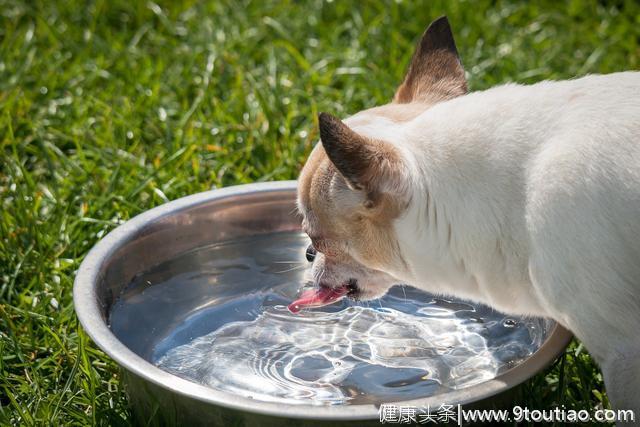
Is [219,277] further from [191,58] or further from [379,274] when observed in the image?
[191,58]

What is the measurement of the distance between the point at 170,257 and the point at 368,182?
1593 millimetres

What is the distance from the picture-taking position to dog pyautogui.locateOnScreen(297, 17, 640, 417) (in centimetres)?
293

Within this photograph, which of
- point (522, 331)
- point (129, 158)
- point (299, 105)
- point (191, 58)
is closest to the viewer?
point (522, 331)

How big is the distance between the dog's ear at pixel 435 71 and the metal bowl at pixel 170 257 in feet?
3.19

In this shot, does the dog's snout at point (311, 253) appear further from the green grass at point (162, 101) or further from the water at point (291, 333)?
the green grass at point (162, 101)

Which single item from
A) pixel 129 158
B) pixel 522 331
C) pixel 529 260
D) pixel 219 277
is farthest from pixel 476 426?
pixel 129 158

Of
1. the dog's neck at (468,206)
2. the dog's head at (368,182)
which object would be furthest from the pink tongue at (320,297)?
the dog's neck at (468,206)

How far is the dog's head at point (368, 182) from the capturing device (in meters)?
3.02

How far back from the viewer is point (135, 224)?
419 cm

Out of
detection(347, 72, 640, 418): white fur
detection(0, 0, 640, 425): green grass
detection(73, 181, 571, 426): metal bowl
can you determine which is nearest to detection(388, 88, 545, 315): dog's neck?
detection(347, 72, 640, 418): white fur

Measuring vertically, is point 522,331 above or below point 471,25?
below

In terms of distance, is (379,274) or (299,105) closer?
(379,274)

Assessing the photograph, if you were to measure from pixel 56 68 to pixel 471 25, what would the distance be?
2912mm

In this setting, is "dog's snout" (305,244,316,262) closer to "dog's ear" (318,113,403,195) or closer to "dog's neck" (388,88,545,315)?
"dog's neck" (388,88,545,315)
